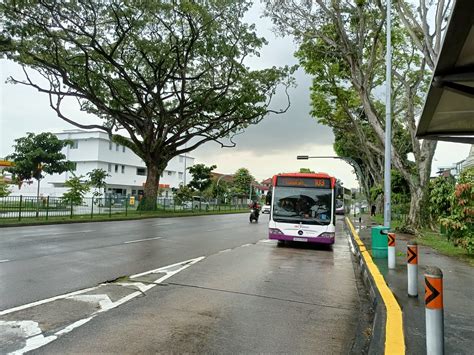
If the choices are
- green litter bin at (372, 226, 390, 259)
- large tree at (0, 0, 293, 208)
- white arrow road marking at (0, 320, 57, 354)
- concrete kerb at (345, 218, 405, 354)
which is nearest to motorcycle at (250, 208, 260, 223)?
large tree at (0, 0, 293, 208)

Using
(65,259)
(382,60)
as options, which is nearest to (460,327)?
(65,259)

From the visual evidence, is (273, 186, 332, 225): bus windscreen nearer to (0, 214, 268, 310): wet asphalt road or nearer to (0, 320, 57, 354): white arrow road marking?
(0, 214, 268, 310): wet asphalt road

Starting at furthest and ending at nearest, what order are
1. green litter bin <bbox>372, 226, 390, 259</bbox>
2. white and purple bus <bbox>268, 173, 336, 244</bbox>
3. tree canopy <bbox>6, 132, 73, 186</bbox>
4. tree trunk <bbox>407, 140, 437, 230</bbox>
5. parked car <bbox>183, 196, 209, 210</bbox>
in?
parked car <bbox>183, 196, 209, 210</bbox>
tree canopy <bbox>6, 132, 73, 186</bbox>
tree trunk <bbox>407, 140, 437, 230</bbox>
white and purple bus <bbox>268, 173, 336, 244</bbox>
green litter bin <bbox>372, 226, 390, 259</bbox>

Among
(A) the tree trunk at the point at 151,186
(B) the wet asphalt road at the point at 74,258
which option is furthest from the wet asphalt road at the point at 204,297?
(A) the tree trunk at the point at 151,186

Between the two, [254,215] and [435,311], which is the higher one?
[254,215]

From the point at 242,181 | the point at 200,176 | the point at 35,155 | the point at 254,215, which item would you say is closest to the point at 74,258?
the point at 254,215

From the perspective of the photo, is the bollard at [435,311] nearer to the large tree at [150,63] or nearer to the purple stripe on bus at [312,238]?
the purple stripe on bus at [312,238]

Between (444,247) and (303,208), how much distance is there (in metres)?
5.20

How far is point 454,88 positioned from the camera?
14.9 ft

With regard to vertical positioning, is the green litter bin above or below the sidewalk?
above

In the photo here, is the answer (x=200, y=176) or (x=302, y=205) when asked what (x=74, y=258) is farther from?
(x=200, y=176)

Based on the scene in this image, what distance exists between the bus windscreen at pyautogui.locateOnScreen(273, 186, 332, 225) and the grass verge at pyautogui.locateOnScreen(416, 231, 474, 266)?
400cm

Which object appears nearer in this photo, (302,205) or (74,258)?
(74,258)

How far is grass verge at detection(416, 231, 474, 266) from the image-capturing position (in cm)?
1238
